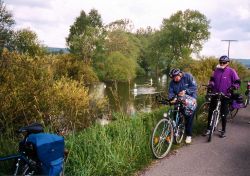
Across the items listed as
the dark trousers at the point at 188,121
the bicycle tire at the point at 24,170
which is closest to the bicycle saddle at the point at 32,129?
the bicycle tire at the point at 24,170

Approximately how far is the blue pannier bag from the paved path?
228cm

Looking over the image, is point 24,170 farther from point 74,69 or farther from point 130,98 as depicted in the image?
point 74,69

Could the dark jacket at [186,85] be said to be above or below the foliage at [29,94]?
above

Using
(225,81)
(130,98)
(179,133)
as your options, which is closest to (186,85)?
(179,133)

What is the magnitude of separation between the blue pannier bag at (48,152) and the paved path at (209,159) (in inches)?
89.6

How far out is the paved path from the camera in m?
6.12

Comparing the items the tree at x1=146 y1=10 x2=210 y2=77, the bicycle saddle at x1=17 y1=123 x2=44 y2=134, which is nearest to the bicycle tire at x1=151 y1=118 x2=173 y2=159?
the bicycle saddle at x1=17 y1=123 x2=44 y2=134

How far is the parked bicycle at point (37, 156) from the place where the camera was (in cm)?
392

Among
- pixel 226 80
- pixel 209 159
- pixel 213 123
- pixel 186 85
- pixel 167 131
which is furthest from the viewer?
pixel 226 80

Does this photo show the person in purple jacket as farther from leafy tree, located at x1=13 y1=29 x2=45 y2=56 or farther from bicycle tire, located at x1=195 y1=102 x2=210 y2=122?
leafy tree, located at x1=13 y1=29 x2=45 y2=56

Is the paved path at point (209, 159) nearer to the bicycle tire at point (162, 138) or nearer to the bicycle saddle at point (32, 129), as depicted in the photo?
the bicycle tire at point (162, 138)

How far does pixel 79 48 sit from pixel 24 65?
151 feet

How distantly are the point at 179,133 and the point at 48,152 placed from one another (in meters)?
4.45

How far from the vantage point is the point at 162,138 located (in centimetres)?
697
